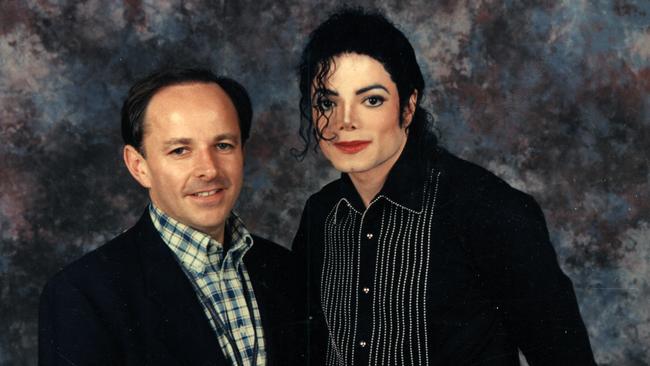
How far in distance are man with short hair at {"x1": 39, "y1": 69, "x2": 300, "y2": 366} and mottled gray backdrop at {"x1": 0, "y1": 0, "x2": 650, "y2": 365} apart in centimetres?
59

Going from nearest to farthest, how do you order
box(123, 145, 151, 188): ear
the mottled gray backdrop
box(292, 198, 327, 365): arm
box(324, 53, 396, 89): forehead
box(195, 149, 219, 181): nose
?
box(195, 149, 219, 181): nose, box(123, 145, 151, 188): ear, box(324, 53, 396, 89): forehead, box(292, 198, 327, 365): arm, the mottled gray backdrop

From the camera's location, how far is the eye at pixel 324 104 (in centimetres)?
273

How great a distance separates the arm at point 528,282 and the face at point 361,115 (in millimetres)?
398

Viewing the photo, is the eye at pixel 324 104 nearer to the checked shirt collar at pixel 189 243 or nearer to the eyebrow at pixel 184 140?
the eyebrow at pixel 184 140

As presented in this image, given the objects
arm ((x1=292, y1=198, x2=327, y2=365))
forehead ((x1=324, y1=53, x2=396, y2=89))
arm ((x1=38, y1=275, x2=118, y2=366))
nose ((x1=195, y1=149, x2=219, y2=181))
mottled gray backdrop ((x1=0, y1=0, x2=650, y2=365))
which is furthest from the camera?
mottled gray backdrop ((x1=0, y1=0, x2=650, y2=365))

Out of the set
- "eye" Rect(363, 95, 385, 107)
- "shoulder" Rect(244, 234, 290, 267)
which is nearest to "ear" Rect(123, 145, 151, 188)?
"shoulder" Rect(244, 234, 290, 267)

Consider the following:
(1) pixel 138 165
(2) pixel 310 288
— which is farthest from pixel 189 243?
(2) pixel 310 288

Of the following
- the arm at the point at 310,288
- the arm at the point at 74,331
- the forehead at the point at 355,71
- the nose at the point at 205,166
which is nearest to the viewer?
the arm at the point at 74,331

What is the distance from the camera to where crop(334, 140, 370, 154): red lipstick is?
2701 mm

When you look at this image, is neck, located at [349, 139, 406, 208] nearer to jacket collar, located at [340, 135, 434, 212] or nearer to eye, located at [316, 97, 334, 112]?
jacket collar, located at [340, 135, 434, 212]

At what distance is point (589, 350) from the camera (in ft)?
9.04

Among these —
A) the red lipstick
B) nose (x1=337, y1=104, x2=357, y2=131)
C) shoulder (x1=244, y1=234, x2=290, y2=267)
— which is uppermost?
nose (x1=337, y1=104, x2=357, y2=131)

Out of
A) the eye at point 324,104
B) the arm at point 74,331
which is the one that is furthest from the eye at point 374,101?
the arm at point 74,331

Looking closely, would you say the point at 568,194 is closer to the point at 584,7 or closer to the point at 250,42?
the point at 584,7
